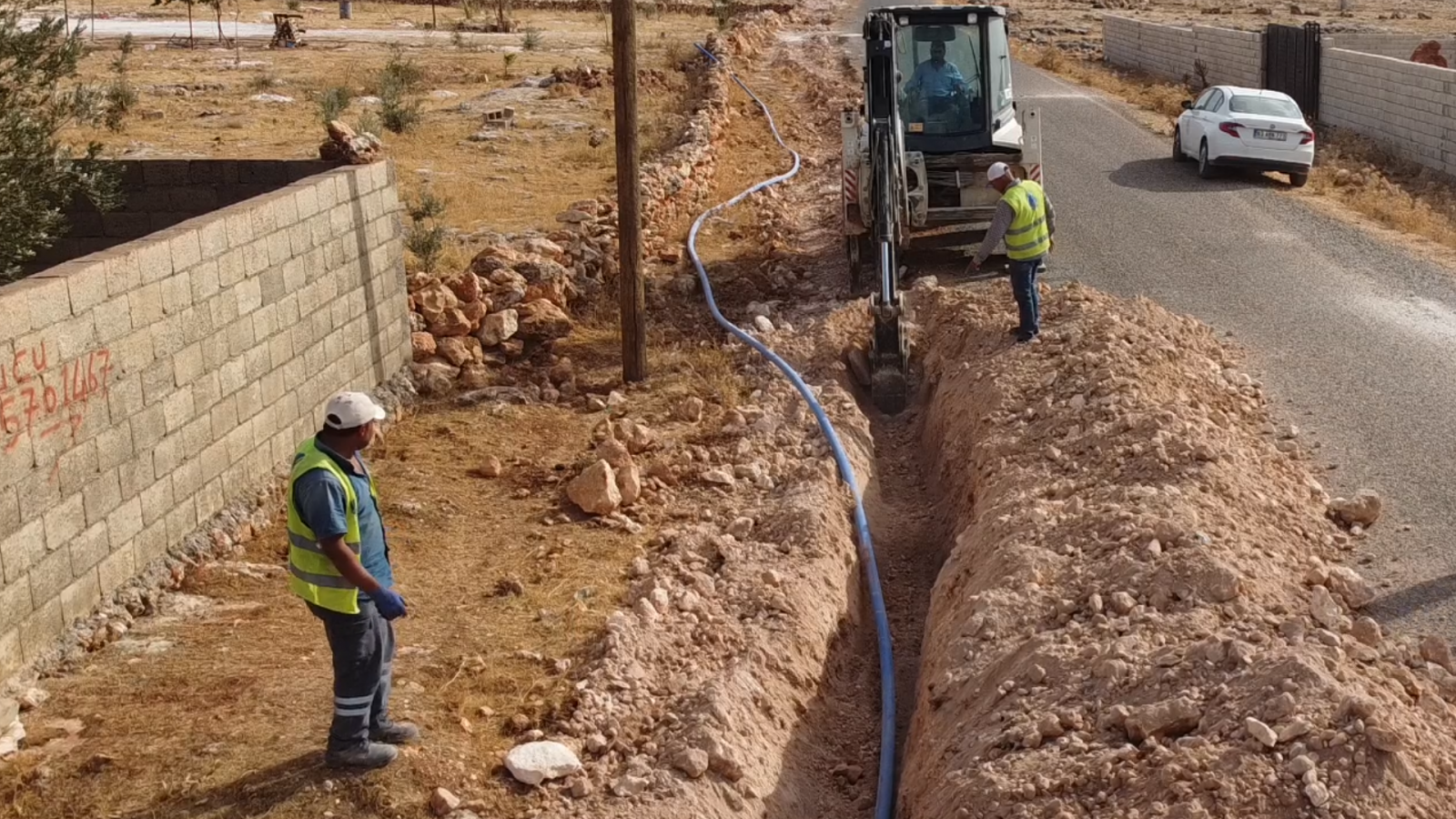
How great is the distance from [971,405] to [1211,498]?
3043mm

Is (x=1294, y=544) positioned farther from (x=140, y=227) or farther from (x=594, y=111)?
(x=594, y=111)

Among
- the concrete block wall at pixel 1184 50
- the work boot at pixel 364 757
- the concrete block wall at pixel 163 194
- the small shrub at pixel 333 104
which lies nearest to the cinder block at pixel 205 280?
the concrete block wall at pixel 163 194

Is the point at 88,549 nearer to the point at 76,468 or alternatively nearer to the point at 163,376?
the point at 76,468

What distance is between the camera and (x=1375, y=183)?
72.3 ft

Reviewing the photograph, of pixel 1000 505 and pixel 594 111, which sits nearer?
pixel 1000 505

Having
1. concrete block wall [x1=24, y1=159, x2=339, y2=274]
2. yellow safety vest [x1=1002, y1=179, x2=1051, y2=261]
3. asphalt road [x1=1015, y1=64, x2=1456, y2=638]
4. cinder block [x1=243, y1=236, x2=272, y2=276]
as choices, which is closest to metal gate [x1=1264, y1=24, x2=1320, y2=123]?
asphalt road [x1=1015, y1=64, x2=1456, y2=638]

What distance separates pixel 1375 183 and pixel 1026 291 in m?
12.4

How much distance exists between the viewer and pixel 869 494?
1118 centimetres

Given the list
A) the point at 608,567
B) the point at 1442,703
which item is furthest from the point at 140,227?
the point at 1442,703

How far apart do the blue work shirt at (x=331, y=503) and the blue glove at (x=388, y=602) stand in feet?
0.36

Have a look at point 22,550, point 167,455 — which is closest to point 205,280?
point 167,455

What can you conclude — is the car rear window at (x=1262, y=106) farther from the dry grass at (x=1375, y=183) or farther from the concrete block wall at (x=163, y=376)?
the concrete block wall at (x=163, y=376)

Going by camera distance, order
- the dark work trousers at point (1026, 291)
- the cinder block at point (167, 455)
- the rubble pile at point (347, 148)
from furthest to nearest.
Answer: the rubble pile at point (347, 148)
the dark work trousers at point (1026, 291)
the cinder block at point (167, 455)

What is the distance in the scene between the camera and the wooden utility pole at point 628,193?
12.2 metres
